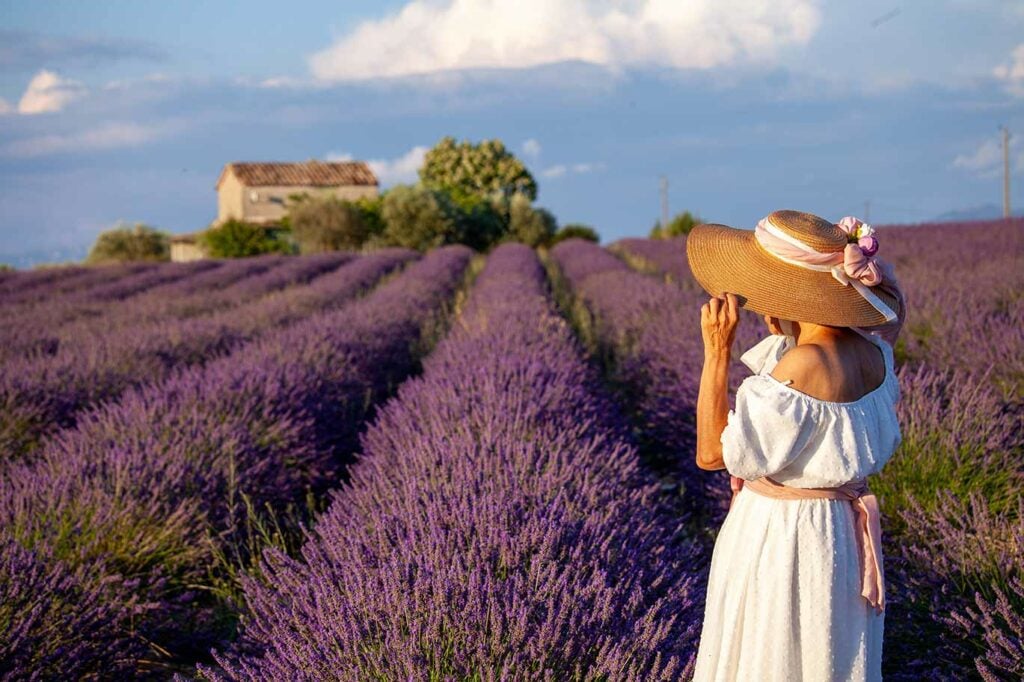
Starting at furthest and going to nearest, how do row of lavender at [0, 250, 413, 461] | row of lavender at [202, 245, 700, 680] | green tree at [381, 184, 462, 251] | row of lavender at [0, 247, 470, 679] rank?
green tree at [381, 184, 462, 251]
row of lavender at [0, 250, 413, 461]
row of lavender at [0, 247, 470, 679]
row of lavender at [202, 245, 700, 680]

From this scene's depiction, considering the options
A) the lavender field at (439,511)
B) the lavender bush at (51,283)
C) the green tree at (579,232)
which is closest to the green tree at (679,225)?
the green tree at (579,232)

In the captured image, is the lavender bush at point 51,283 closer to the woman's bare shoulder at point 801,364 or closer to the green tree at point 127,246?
the woman's bare shoulder at point 801,364

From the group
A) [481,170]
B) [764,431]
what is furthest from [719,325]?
[481,170]

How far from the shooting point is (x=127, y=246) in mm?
42219

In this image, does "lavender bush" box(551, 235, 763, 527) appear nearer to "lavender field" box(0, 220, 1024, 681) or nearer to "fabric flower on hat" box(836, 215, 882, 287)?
"lavender field" box(0, 220, 1024, 681)

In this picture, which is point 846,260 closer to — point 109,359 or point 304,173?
point 109,359

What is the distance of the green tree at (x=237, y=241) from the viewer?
3681cm

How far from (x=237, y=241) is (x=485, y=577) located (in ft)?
120

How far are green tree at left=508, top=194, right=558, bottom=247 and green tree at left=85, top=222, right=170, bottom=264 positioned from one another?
50.4 feet

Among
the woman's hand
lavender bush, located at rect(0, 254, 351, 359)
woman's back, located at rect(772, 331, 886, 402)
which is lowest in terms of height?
lavender bush, located at rect(0, 254, 351, 359)

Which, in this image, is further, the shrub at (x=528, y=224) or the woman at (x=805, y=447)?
the shrub at (x=528, y=224)

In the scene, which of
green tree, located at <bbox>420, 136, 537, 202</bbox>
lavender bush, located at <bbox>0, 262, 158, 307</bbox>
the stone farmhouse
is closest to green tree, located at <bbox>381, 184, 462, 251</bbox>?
the stone farmhouse

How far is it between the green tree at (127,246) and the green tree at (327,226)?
794 centimetres

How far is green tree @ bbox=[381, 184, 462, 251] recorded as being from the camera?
121 feet
